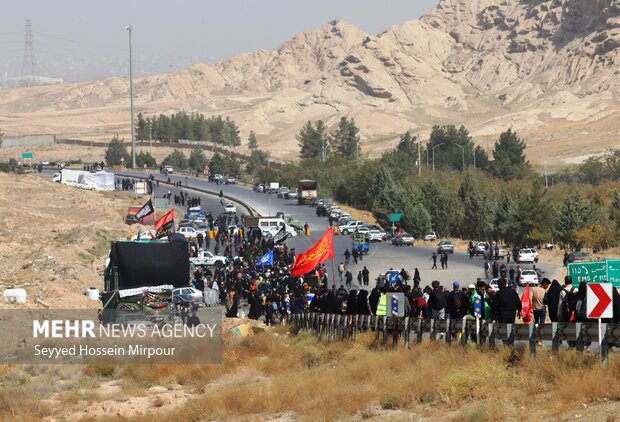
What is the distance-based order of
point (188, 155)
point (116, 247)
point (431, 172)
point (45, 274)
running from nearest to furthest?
point (116, 247) < point (45, 274) < point (431, 172) < point (188, 155)

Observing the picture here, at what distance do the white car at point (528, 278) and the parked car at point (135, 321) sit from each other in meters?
23.3

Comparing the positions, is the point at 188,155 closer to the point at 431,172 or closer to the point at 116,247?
the point at 431,172

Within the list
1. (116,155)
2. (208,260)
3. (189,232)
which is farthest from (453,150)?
(208,260)

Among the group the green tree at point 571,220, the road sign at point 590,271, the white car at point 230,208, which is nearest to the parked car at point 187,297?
the road sign at point 590,271

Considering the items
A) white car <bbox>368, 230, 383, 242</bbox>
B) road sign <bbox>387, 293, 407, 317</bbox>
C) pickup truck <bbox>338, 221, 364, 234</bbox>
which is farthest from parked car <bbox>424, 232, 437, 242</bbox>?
road sign <bbox>387, 293, 407, 317</bbox>

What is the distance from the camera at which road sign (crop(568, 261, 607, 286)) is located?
22484 mm

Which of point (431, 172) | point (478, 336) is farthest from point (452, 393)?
point (431, 172)

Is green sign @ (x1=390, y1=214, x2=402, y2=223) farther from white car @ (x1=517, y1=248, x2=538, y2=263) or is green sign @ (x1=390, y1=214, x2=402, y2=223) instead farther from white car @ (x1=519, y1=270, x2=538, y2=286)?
white car @ (x1=519, y1=270, x2=538, y2=286)

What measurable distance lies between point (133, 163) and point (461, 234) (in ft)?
194

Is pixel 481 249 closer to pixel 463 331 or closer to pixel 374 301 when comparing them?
pixel 374 301

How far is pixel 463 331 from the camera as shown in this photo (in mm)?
21688

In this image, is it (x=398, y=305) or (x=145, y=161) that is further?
(x=145, y=161)

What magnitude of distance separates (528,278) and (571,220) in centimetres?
2655

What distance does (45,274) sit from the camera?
50.4m
